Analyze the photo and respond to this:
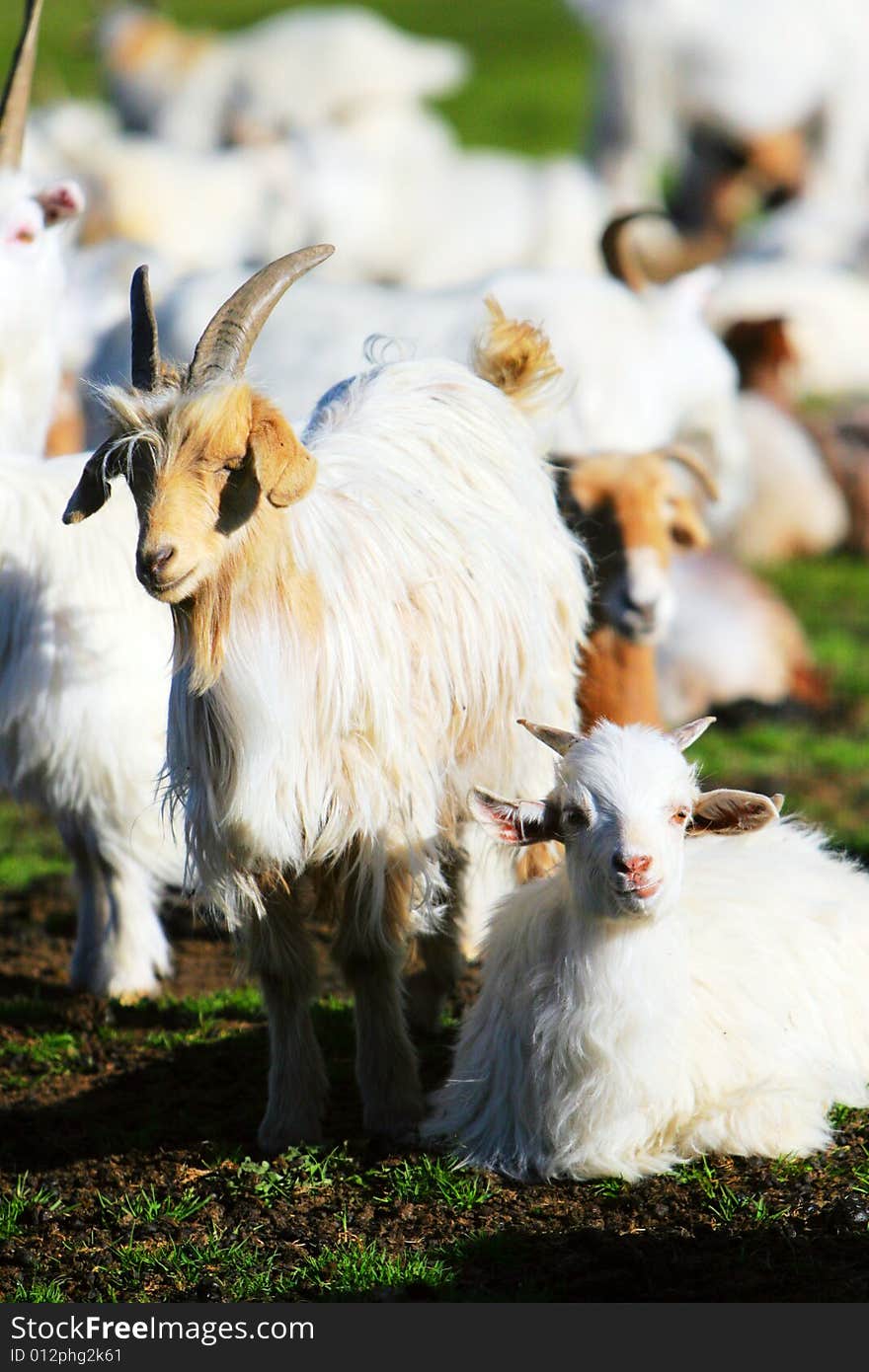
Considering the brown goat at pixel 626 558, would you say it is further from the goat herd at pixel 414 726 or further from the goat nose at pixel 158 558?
the goat nose at pixel 158 558

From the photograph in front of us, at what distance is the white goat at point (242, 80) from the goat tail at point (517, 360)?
19.2m

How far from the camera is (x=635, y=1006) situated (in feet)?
14.2

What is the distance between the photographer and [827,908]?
16.6ft

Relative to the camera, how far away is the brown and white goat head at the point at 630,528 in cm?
588

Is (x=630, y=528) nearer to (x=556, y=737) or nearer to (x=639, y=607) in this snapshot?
(x=639, y=607)

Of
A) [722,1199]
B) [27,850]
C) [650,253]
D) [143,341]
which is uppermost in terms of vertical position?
[650,253]

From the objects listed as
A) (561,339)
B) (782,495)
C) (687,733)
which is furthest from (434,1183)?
(782,495)

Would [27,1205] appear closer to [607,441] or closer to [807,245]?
[607,441]

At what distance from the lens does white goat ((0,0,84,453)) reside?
6305 mm

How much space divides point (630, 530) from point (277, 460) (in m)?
2.19

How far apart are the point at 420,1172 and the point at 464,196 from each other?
16.4 meters

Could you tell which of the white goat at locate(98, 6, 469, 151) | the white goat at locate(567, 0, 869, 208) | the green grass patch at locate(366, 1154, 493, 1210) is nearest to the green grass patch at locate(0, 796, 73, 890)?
the green grass patch at locate(366, 1154, 493, 1210)

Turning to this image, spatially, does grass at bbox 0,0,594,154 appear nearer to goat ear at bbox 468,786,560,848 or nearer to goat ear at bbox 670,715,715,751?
goat ear at bbox 670,715,715,751

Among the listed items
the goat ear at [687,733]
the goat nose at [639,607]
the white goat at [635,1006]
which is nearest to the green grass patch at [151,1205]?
the white goat at [635,1006]
